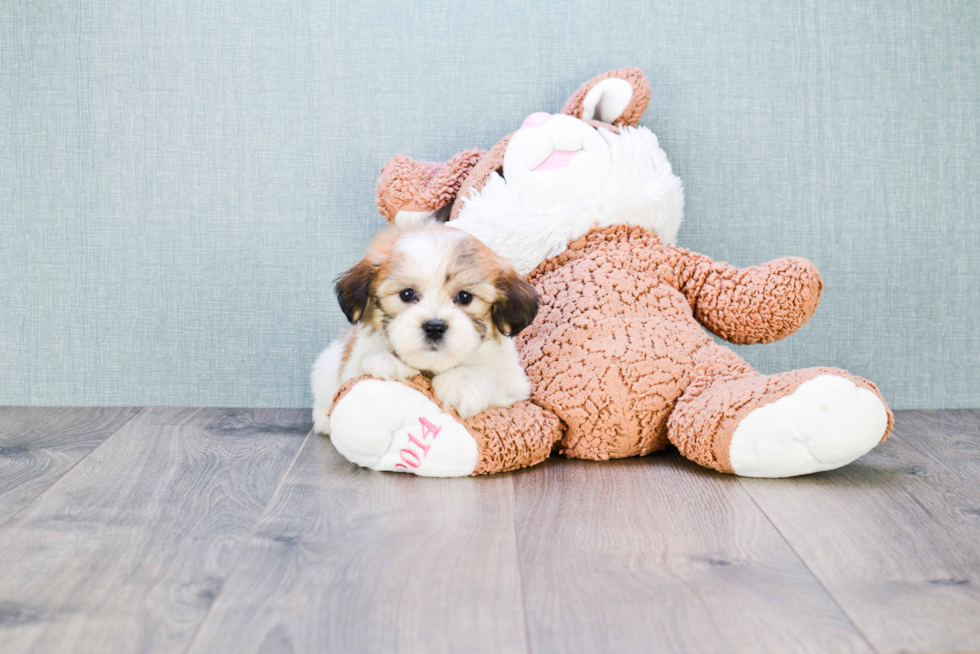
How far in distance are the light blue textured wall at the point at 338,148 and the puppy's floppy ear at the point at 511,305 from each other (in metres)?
0.70

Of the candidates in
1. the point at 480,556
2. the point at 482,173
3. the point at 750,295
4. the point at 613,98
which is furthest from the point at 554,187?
the point at 480,556

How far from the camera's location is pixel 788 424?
4.45 feet

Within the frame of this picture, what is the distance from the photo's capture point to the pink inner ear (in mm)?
1724

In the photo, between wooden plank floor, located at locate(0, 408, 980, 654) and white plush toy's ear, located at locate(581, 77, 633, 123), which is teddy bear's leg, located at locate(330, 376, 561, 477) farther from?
white plush toy's ear, located at locate(581, 77, 633, 123)

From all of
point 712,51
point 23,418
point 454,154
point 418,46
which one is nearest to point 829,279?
point 712,51

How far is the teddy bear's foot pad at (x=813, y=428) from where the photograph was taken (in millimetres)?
1341

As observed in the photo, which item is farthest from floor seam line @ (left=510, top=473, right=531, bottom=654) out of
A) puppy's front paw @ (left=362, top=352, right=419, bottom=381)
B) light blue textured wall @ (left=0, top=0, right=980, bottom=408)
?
light blue textured wall @ (left=0, top=0, right=980, bottom=408)

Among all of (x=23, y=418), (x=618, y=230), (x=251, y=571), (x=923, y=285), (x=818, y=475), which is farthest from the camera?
(x=923, y=285)

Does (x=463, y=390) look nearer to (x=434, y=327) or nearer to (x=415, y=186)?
(x=434, y=327)

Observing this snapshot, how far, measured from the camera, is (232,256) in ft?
6.66

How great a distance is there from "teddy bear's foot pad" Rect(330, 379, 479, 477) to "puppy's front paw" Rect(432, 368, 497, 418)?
0.03 metres

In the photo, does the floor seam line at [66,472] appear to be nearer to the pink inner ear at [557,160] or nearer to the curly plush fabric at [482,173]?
the curly plush fabric at [482,173]

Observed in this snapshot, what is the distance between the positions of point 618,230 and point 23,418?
156 centimetres

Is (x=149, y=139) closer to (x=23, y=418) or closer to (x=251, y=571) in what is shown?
(x=23, y=418)
